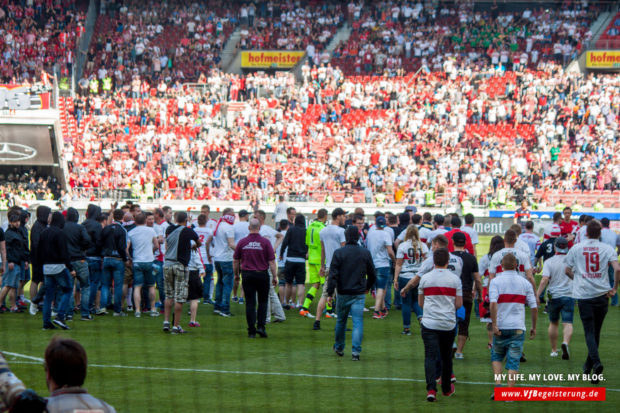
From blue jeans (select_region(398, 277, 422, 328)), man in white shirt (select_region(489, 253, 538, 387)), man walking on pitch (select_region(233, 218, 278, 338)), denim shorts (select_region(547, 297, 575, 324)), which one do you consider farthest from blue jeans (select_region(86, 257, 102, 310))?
man in white shirt (select_region(489, 253, 538, 387))

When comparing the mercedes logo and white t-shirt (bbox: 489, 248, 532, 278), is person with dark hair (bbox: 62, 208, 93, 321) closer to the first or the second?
white t-shirt (bbox: 489, 248, 532, 278)

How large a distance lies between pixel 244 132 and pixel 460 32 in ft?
47.7

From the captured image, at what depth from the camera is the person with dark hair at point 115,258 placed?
15.4 meters

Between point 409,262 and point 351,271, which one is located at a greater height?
point 351,271

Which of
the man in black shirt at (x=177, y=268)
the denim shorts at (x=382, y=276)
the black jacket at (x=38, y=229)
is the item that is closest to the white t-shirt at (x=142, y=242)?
the black jacket at (x=38, y=229)

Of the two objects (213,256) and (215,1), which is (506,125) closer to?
(215,1)

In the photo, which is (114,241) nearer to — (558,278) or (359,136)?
(558,278)

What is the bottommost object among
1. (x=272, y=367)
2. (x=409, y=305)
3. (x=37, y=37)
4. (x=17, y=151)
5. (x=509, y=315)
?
(x=272, y=367)

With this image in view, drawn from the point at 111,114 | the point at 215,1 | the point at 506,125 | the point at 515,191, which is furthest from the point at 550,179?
the point at 215,1

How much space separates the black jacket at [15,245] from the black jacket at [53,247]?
1.55 meters

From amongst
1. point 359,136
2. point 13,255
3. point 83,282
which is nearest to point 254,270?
point 83,282

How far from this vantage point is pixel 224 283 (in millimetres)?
16203

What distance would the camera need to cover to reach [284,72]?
49.4 meters

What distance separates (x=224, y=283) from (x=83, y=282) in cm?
255
